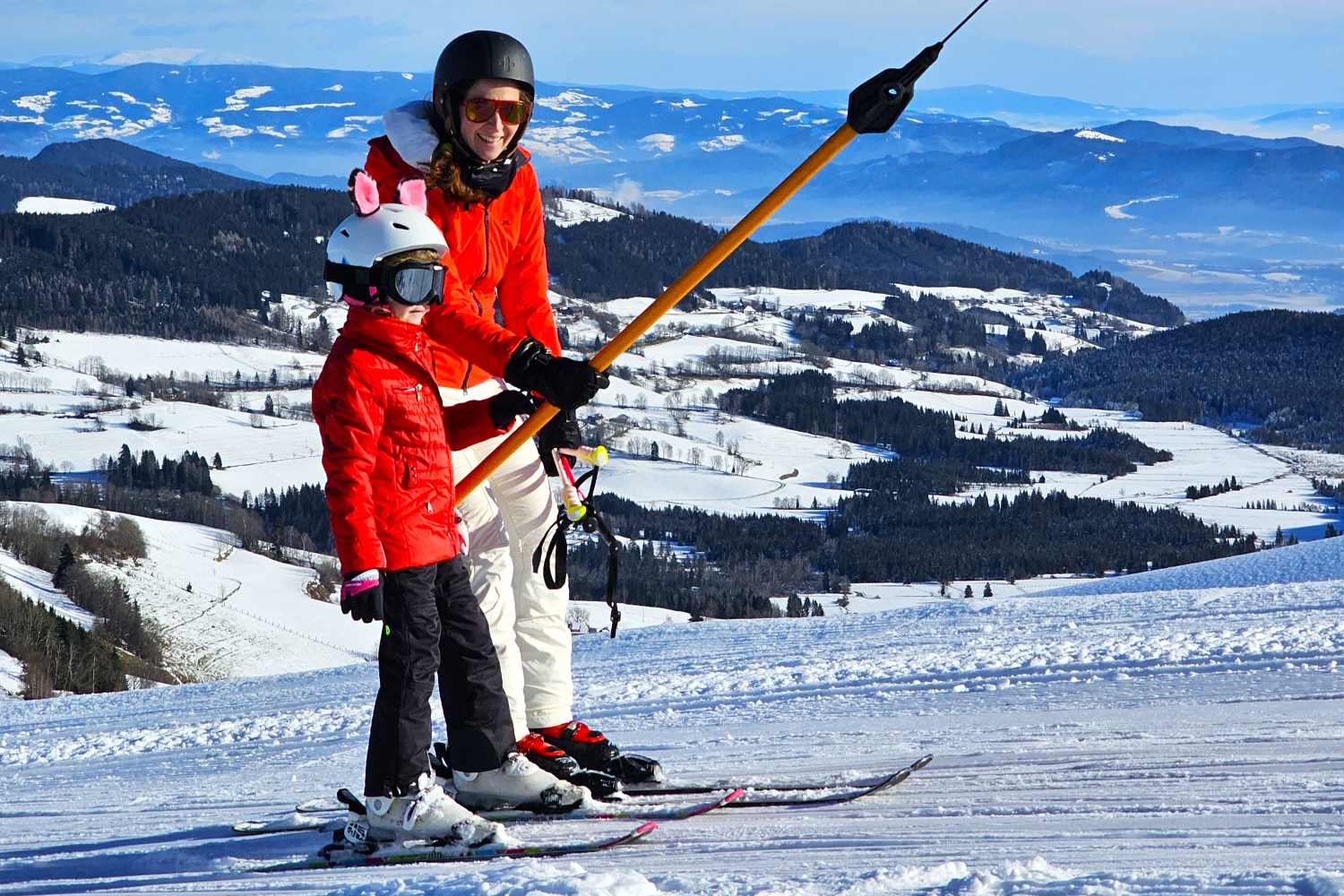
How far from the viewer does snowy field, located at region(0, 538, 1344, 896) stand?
3.36 meters

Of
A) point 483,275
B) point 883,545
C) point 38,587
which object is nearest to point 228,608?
point 38,587

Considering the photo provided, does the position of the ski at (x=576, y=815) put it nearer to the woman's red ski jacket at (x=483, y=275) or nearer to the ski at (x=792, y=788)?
the ski at (x=792, y=788)

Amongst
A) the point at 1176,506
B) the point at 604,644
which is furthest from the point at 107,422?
the point at 604,644

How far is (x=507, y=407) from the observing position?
4.54 m

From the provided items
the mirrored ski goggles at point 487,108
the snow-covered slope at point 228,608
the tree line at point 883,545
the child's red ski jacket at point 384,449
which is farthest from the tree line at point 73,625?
the mirrored ski goggles at point 487,108

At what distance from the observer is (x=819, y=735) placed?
6.38 m

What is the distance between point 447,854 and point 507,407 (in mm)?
1523

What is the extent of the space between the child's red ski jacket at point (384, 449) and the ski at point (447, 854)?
936 millimetres

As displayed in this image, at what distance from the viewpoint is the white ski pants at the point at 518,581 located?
15.2 ft

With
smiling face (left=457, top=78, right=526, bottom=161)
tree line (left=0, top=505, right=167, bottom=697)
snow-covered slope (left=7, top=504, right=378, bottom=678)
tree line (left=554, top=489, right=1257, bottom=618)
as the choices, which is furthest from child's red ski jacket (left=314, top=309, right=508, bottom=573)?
tree line (left=554, top=489, right=1257, bottom=618)

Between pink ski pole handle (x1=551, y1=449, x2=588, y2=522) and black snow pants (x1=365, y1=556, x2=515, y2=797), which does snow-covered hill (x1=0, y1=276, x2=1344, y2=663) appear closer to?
pink ski pole handle (x1=551, y1=449, x2=588, y2=522)

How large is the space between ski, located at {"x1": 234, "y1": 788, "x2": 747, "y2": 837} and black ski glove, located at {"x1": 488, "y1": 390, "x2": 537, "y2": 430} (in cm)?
141

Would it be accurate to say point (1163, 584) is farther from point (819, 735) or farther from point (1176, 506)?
point (1176, 506)

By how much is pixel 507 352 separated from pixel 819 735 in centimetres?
300
